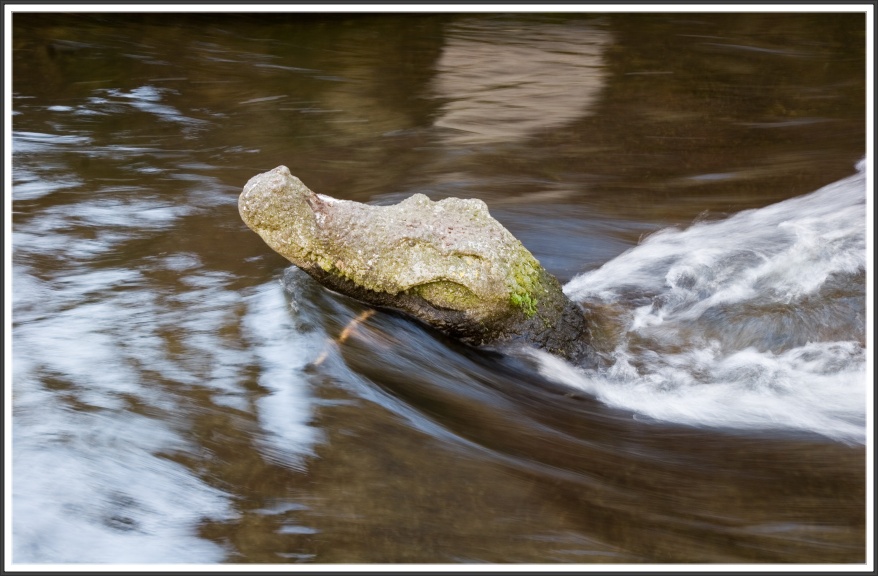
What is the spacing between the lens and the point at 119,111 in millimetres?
7500

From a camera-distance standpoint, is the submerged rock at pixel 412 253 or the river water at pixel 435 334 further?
the submerged rock at pixel 412 253

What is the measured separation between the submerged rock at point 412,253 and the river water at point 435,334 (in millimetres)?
186

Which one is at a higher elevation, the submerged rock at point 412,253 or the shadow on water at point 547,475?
the submerged rock at point 412,253

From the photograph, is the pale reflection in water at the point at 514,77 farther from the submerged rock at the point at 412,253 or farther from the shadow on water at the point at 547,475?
the shadow on water at the point at 547,475

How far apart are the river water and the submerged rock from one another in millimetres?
186

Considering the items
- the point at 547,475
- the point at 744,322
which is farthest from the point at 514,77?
the point at 547,475

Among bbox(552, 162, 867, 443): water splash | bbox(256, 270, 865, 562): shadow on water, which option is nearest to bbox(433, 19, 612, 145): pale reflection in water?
bbox(552, 162, 867, 443): water splash

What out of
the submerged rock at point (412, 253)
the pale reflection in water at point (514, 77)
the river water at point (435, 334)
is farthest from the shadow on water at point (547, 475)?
the pale reflection in water at point (514, 77)

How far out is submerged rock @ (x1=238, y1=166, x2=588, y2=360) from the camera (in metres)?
4.07

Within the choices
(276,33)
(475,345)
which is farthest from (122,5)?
(475,345)

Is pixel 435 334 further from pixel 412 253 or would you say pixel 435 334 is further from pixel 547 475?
pixel 547 475

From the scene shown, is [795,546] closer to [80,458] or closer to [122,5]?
[80,458]

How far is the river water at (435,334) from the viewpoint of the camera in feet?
10.6

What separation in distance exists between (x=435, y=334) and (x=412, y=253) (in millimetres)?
508
